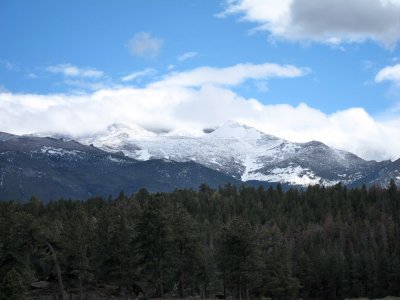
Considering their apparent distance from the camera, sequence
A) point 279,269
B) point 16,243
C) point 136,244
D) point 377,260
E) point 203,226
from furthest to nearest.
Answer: point 203,226 < point 377,260 < point 279,269 < point 136,244 < point 16,243

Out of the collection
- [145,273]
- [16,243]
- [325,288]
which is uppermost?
[16,243]

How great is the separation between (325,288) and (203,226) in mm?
45985

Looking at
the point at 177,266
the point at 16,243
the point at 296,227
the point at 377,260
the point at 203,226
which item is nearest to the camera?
the point at 16,243

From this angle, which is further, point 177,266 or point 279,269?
point 279,269

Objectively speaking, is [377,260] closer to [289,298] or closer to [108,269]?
[289,298]

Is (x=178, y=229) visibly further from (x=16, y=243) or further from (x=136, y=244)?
(x=16, y=243)

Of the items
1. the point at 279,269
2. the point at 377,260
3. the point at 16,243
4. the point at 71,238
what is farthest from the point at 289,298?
the point at 16,243

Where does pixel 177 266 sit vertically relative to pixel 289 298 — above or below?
above

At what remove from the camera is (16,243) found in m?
78.4

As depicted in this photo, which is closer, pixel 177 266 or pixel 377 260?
pixel 177 266

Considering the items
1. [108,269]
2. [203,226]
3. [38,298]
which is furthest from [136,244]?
[203,226]

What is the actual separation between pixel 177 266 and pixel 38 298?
23926 millimetres

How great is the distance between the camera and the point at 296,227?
199 meters

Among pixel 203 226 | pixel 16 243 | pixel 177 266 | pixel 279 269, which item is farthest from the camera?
pixel 203 226
